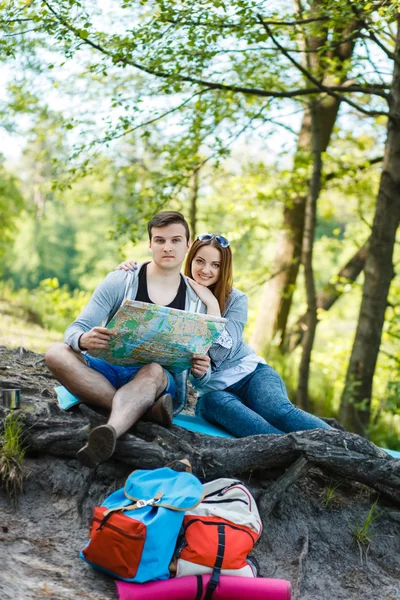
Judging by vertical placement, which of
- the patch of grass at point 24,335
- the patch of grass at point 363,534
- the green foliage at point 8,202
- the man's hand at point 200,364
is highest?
the green foliage at point 8,202

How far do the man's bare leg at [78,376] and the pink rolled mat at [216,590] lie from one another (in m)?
1.01

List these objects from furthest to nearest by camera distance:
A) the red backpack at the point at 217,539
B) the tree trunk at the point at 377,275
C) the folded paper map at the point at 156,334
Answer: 1. the tree trunk at the point at 377,275
2. the folded paper map at the point at 156,334
3. the red backpack at the point at 217,539

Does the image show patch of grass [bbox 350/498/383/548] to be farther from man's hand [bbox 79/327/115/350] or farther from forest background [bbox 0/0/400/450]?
forest background [bbox 0/0/400/450]

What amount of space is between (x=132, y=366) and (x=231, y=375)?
680mm

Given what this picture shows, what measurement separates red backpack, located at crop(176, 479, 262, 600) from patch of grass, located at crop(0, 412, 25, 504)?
95cm

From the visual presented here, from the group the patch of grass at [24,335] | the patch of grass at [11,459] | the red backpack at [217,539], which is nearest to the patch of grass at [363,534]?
the red backpack at [217,539]

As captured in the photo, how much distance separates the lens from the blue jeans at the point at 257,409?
3867 mm

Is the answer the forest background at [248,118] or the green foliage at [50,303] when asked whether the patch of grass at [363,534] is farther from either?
the green foliage at [50,303]

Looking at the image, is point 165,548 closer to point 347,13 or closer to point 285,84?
point 347,13

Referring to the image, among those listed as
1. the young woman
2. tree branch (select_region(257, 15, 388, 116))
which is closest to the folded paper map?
the young woman

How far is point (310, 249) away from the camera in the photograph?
7246mm

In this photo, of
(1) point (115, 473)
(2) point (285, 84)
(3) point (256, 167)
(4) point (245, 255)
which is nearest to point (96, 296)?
(1) point (115, 473)

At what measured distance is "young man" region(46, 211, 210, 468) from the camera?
340 cm

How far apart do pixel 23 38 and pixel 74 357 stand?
336 cm
